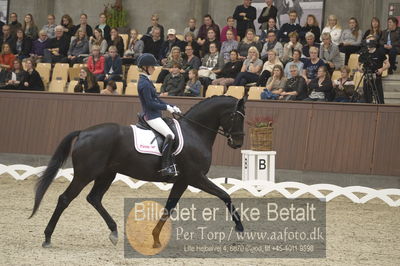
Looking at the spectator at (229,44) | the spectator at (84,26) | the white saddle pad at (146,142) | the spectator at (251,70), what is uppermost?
the spectator at (84,26)

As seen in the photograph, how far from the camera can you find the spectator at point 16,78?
16031 mm

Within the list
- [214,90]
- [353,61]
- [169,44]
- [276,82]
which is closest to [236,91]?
[214,90]

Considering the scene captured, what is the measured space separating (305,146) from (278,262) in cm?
642

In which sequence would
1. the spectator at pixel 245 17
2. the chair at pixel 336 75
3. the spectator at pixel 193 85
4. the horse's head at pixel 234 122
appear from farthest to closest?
the spectator at pixel 245 17, the chair at pixel 336 75, the spectator at pixel 193 85, the horse's head at pixel 234 122

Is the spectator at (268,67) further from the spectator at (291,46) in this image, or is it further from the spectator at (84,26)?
the spectator at (84,26)

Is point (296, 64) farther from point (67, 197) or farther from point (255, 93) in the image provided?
point (67, 197)

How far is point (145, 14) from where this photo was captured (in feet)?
68.9

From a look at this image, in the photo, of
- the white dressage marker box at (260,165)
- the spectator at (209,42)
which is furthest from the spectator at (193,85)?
the white dressage marker box at (260,165)

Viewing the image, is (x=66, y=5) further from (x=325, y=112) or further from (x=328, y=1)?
(x=325, y=112)

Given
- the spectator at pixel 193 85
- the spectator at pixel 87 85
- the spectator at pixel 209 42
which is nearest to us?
the spectator at pixel 193 85

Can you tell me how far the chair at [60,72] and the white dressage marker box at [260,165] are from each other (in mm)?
6201

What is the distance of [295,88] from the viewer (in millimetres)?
13812

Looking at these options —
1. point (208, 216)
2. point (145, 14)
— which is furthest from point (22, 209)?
point (145, 14)

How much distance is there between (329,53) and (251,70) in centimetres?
165
